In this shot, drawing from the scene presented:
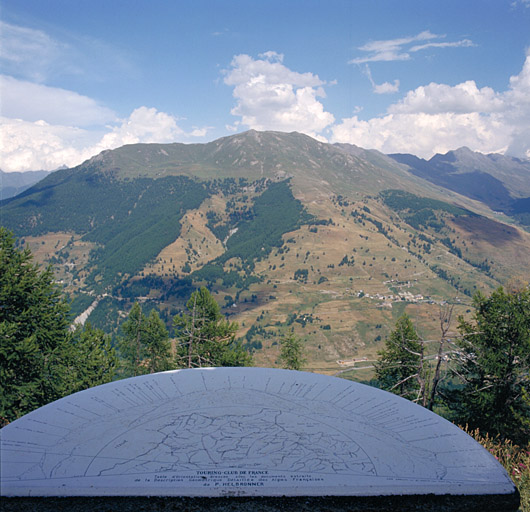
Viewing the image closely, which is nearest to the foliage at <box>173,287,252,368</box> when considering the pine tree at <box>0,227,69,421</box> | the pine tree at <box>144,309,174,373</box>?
the pine tree at <box>144,309,174,373</box>

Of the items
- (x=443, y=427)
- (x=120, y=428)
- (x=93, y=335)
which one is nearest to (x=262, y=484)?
(x=120, y=428)

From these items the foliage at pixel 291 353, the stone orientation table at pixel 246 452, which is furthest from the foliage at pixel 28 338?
the foliage at pixel 291 353

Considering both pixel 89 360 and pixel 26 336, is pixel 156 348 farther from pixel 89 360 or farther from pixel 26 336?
pixel 26 336

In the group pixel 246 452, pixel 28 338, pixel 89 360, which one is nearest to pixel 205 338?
pixel 89 360

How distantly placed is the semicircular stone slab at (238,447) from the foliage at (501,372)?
11.0 metres

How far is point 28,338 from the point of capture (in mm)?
18000

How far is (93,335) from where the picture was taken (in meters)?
30.3

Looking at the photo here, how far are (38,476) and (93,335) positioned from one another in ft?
77.4

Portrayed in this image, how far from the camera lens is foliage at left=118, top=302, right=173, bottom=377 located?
3703cm

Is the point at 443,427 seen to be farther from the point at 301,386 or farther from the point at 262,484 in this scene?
the point at 262,484

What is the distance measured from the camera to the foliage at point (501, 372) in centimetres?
2103

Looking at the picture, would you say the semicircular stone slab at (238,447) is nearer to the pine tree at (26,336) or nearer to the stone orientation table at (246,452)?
the stone orientation table at (246,452)

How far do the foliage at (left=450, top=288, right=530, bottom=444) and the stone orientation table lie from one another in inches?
447

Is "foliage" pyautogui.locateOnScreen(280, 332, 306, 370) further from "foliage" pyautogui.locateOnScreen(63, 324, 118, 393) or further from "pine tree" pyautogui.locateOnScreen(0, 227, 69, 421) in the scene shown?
"pine tree" pyautogui.locateOnScreen(0, 227, 69, 421)
